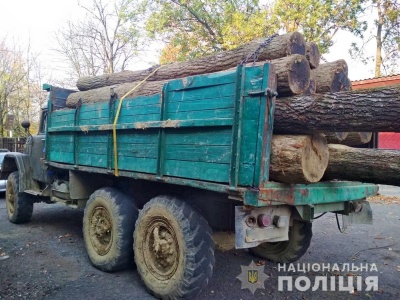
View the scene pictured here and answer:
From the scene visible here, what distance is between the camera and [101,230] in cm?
446

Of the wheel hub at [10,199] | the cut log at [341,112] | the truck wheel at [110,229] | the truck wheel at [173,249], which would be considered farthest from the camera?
the wheel hub at [10,199]

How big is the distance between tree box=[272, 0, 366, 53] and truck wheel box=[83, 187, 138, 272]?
13.9 m

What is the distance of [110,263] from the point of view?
4.19 m

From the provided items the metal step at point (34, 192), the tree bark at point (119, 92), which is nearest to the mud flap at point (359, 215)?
the tree bark at point (119, 92)

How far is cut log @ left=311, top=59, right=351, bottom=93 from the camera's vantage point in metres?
3.58

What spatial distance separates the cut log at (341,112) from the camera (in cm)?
265

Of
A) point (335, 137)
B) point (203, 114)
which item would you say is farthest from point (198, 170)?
point (335, 137)

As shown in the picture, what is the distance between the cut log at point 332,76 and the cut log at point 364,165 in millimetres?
602

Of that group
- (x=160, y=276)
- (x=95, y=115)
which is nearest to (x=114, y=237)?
(x=160, y=276)

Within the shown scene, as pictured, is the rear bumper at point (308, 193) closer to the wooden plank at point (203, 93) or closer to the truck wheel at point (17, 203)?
the wooden plank at point (203, 93)

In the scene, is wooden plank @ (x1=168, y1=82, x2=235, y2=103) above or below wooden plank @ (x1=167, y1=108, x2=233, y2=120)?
above

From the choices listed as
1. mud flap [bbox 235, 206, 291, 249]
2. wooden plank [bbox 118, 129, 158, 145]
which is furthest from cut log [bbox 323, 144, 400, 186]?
wooden plank [bbox 118, 129, 158, 145]

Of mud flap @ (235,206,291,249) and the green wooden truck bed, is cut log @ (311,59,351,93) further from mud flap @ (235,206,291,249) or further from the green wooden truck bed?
mud flap @ (235,206,291,249)

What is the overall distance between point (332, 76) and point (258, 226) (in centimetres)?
170
